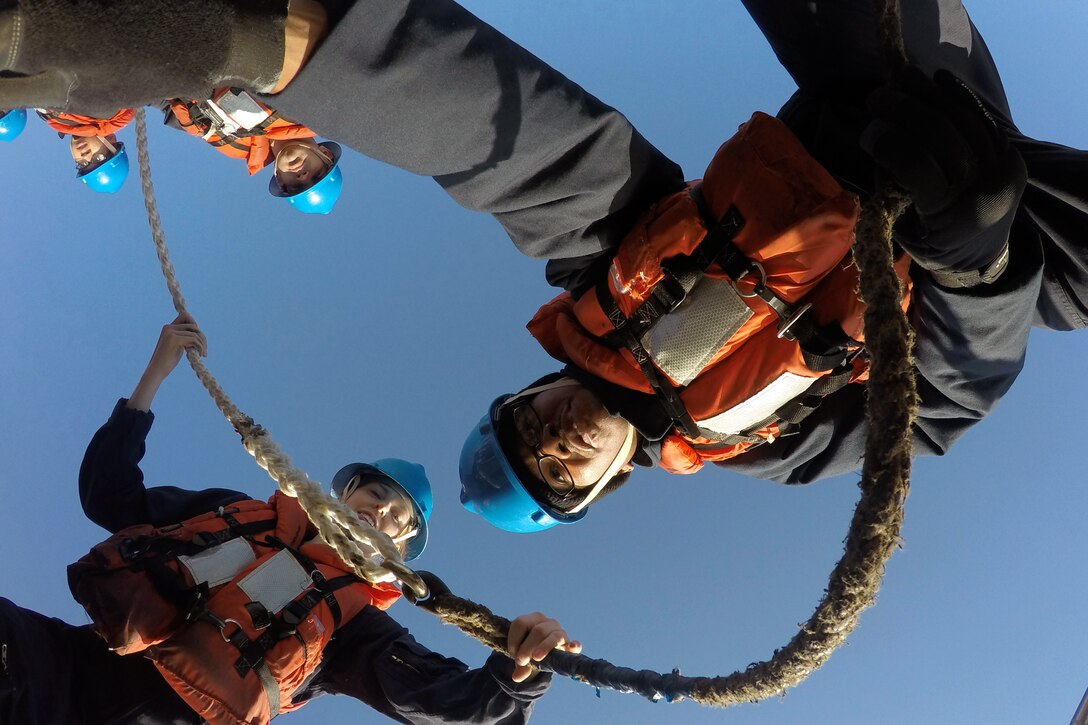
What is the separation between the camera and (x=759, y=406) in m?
2.08

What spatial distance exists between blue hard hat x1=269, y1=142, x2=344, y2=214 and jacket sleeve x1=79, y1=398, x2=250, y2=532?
1842mm

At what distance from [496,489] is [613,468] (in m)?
0.40

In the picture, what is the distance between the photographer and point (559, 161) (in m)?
1.69

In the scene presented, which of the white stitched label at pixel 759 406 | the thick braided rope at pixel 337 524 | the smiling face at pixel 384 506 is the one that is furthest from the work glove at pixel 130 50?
the smiling face at pixel 384 506

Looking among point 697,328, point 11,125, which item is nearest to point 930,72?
point 697,328

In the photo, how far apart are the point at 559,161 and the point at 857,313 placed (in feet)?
2.75

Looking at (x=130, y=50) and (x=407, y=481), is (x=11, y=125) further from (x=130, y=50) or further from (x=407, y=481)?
(x=130, y=50)

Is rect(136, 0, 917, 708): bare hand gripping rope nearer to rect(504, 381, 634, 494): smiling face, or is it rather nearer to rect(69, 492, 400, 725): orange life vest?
rect(504, 381, 634, 494): smiling face

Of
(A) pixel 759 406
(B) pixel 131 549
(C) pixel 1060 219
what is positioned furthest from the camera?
(B) pixel 131 549

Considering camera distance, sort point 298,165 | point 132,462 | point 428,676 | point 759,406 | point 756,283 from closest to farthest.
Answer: point 756,283 < point 759,406 < point 428,676 < point 132,462 < point 298,165

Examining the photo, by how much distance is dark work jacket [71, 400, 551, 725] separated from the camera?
2778mm

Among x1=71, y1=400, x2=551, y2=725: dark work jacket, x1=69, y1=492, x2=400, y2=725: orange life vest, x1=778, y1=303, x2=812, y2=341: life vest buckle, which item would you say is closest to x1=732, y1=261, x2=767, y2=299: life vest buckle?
x1=778, y1=303, x2=812, y2=341: life vest buckle

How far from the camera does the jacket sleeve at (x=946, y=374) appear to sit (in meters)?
1.61

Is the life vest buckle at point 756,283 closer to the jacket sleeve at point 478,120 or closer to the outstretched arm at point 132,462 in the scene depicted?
the jacket sleeve at point 478,120
